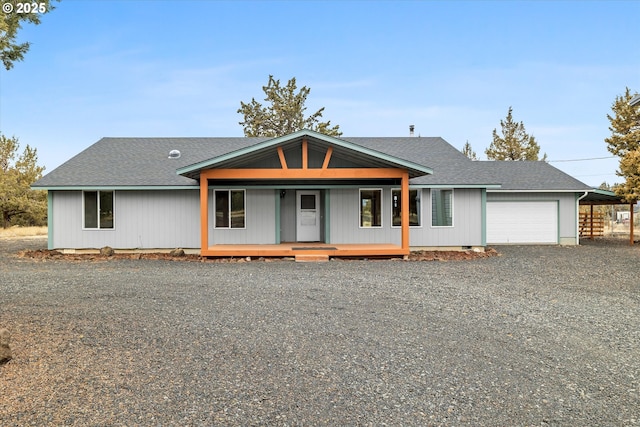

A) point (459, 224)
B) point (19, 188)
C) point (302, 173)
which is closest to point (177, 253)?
point (302, 173)

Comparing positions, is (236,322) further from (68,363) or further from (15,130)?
(15,130)

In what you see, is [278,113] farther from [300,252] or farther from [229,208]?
[300,252]

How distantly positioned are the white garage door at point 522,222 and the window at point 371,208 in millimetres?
5693

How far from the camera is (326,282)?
859cm

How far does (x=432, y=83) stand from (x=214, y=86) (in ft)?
40.2

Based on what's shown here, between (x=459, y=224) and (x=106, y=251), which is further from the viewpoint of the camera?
(x=459, y=224)

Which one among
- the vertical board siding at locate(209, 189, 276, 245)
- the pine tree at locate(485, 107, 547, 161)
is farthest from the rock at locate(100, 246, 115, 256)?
the pine tree at locate(485, 107, 547, 161)

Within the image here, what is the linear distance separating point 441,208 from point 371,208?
2456mm

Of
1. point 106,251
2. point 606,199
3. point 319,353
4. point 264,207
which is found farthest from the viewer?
point 606,199

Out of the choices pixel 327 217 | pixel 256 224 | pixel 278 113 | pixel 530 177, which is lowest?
pixel 256 224

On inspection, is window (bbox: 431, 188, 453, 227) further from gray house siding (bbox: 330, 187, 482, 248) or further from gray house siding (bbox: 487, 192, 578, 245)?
gray house siding (bbox: 487, 192, 578, 245)

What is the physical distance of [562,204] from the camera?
58.8ft

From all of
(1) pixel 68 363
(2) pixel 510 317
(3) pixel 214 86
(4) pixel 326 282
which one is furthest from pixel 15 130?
(2) pixel 510 317

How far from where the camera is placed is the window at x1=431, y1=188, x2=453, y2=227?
584 inches
